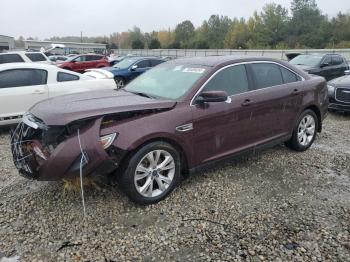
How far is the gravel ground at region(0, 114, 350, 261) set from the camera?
3.25 meters

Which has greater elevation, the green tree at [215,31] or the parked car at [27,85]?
the green tree at [215,31]

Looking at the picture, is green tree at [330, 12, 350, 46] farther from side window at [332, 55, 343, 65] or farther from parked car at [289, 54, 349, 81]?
parked car at [289, 54, 349, 81]

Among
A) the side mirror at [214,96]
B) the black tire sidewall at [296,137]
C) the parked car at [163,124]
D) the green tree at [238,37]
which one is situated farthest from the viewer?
the green tree at [238,37]

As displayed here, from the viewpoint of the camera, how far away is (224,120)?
4.48 m

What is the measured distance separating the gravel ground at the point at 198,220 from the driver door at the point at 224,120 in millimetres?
457

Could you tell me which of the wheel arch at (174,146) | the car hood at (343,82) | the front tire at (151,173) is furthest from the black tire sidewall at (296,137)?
the car hood at (343,82)

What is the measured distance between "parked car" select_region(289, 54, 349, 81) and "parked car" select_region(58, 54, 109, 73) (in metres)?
11.4

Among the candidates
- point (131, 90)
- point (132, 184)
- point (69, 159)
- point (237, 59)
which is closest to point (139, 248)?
point (132, 184)

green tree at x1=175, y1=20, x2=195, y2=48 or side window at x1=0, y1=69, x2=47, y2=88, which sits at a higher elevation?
green tree at x1=175, y1=20, x2=195, y2=48

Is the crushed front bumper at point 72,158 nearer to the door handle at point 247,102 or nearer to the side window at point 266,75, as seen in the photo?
the door handle at point 247,102

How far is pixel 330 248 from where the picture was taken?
331 cm

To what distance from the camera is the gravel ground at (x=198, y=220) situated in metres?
3.25

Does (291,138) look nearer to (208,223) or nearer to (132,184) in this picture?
(208,223)

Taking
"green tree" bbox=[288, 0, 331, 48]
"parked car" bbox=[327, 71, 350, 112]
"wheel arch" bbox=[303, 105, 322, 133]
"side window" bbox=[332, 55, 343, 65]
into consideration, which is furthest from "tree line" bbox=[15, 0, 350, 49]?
"wheel arch" bbox=[303, 105, 322, 133]
